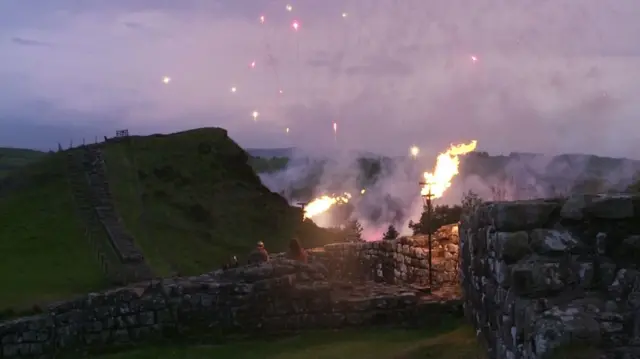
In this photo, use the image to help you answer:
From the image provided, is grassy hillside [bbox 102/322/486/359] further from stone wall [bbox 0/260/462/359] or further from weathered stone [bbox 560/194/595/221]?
weathered stone [bbox 560/194/595/221]

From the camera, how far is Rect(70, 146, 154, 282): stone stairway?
32125 millimetres

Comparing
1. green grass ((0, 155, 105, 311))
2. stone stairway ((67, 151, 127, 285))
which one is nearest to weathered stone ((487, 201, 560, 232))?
green grass ((0, 155, 105, 311))

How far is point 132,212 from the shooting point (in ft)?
135

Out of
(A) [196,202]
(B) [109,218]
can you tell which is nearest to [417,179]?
(A) [196,202]

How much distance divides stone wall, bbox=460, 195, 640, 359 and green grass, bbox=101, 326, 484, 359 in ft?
10.5

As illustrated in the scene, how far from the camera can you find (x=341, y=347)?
11.7 m

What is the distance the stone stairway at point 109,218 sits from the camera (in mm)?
32125

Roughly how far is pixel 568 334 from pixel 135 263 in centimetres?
2939

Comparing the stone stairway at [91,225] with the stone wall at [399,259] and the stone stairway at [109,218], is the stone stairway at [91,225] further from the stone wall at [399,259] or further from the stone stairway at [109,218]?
the stone wall at [399,259]

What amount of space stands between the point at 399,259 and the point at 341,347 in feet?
29.7

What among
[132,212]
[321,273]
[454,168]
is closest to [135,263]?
[132,212]

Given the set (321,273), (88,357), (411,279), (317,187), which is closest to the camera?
(88,357)

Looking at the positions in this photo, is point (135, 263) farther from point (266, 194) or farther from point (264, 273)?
point (264, 273)

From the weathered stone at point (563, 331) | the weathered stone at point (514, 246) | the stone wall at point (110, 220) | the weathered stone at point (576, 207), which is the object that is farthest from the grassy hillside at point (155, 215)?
the weathered stone at point (563, 331)
